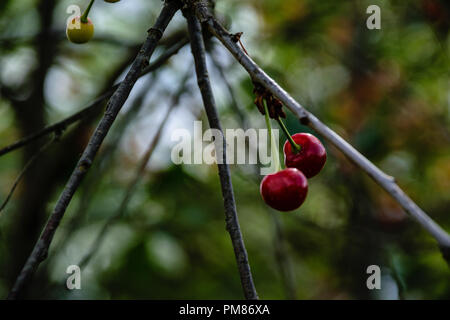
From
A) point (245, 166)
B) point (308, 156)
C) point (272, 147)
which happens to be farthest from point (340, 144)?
point (245, 166)

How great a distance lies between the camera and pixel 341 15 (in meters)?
3.65

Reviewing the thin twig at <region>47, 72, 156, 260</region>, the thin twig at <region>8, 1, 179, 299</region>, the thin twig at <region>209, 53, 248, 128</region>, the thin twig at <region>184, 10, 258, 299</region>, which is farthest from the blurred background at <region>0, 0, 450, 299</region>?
the thin twig at <region>8, 1, 179, 299</region>

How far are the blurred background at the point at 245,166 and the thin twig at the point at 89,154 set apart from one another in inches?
46.2

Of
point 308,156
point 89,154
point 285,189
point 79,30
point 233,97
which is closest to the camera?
point 89,154

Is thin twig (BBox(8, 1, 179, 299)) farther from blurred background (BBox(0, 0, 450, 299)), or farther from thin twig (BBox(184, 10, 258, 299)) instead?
blurred background (BBox(0, 0, 450, 299))

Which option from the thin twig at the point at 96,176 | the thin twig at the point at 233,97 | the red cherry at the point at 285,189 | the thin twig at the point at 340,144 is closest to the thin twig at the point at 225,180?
the red cherry at the point at 285,189

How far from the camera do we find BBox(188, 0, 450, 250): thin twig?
2.06 ft

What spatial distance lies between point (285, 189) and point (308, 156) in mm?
156

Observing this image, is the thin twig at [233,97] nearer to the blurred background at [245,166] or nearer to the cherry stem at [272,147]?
the blurred background at [245,166]

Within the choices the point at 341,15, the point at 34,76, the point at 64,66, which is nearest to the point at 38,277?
the point at 34,76

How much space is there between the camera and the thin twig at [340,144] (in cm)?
63

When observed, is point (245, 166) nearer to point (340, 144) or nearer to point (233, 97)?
point (233, 97)

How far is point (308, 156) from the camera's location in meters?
1.16

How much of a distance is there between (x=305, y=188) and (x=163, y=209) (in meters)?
2.07
